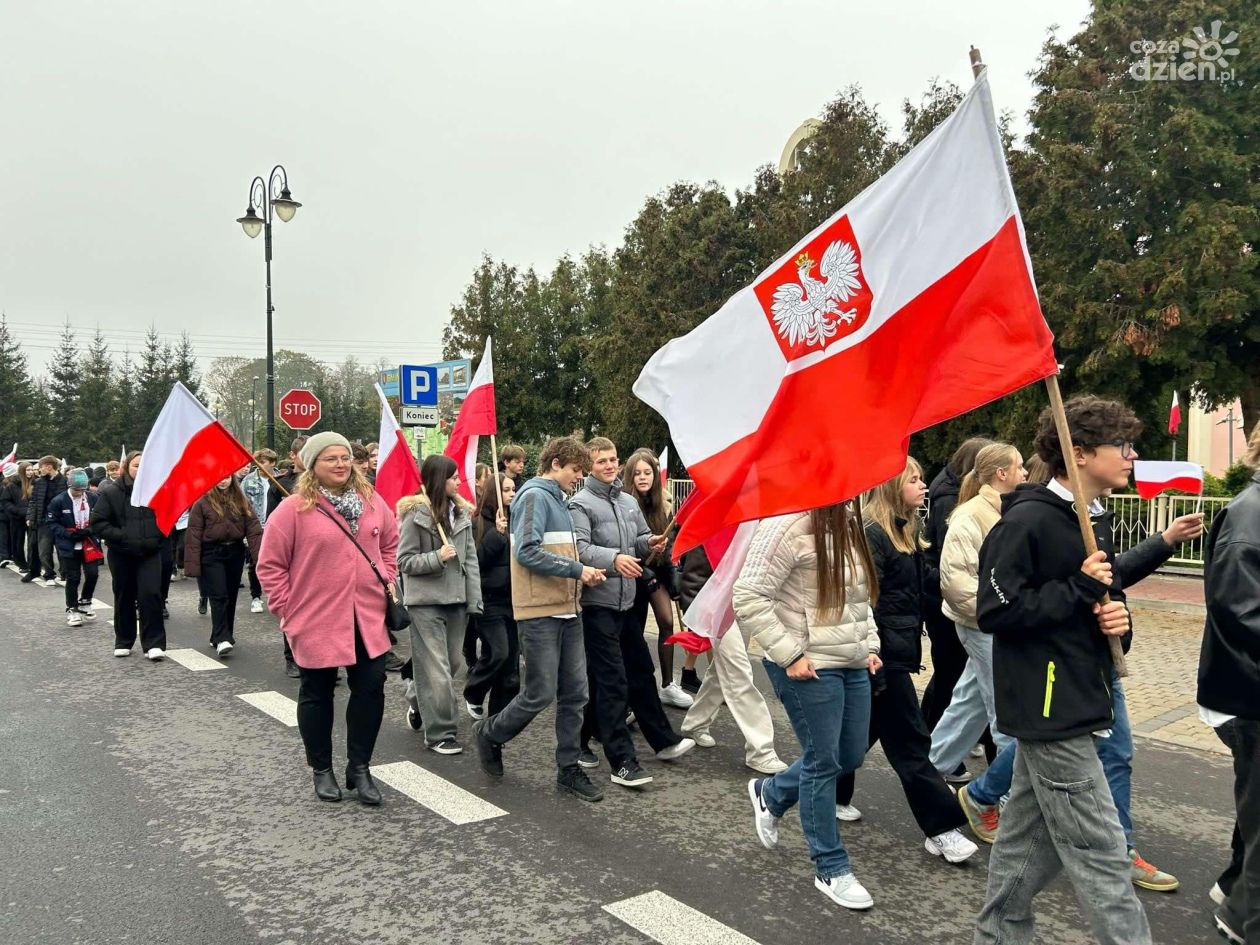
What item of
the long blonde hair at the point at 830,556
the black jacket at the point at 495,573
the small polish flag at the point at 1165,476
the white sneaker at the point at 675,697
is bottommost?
the white sneaker at the point at 675,697

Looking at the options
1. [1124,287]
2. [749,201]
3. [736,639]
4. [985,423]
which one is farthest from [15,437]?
[736,639]

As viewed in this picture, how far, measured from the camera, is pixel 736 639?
6113 millimetres

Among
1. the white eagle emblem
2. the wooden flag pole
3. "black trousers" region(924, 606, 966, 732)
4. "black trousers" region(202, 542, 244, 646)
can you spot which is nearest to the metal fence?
"black trousers" region(202, 542, 244, 646)

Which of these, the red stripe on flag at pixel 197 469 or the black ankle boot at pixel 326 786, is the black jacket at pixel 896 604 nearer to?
the black ankle boot at pixel 326 786

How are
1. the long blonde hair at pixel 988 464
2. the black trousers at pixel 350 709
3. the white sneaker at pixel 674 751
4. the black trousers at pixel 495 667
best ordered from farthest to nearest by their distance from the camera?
the black trousers at pixel 495 667 → the white sneaker at pixel 674 751 → the black trousers at pixel 350 709 → the long blonde hair at pixel 988 464

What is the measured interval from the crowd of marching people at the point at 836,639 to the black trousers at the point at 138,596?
1.71m

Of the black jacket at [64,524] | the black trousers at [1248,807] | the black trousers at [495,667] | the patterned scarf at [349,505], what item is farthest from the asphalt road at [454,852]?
the black jacket at [64,524]

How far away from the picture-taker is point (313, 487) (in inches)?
207

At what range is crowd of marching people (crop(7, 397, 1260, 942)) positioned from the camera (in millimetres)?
3031

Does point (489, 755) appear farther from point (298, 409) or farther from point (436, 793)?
point (298, 409)

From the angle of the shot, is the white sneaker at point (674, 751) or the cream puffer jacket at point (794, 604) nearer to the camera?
the cream puffer jacket at point (794, 604)

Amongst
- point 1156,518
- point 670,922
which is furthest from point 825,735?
point 1156,518

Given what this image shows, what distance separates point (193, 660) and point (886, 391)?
299 inches

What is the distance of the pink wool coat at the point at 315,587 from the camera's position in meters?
5.09
